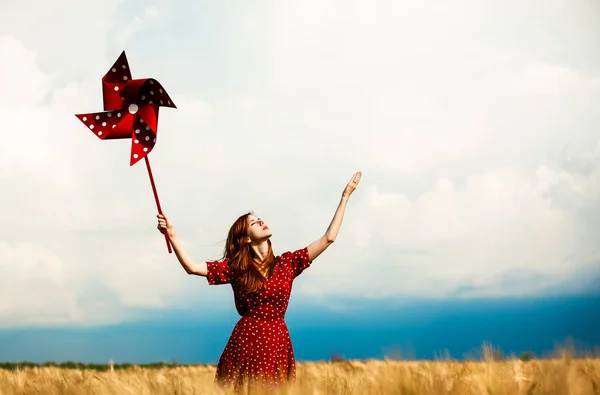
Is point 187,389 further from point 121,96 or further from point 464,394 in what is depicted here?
point 121,96

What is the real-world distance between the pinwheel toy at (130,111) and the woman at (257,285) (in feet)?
3.14

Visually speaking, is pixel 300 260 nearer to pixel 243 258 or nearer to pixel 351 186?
pixel 243 258

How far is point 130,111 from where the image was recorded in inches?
274

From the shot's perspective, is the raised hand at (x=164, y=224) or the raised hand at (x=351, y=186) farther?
the raised hand at (x=351, y=186)

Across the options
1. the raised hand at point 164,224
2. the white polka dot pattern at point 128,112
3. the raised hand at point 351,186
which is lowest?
the raised hand at point 164,224

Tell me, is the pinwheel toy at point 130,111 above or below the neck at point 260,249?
above

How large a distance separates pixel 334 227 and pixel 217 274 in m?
1.08

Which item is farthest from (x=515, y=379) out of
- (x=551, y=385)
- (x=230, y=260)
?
(x=230, y=260)

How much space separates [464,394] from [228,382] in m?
2.59

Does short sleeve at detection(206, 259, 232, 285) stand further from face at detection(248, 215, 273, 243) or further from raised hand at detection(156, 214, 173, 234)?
raised hand at detection(156, 214, 173, 234)

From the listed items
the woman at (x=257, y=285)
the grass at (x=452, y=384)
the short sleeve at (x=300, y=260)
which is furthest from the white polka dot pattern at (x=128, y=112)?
the grass at (x=452, y=384)

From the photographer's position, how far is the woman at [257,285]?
6266mm

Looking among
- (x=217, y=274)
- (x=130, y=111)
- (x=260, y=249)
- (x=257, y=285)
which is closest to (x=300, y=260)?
(x=260, y=249)

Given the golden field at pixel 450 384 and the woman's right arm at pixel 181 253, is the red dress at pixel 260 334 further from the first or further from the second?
the golden field at pixel 450 384
